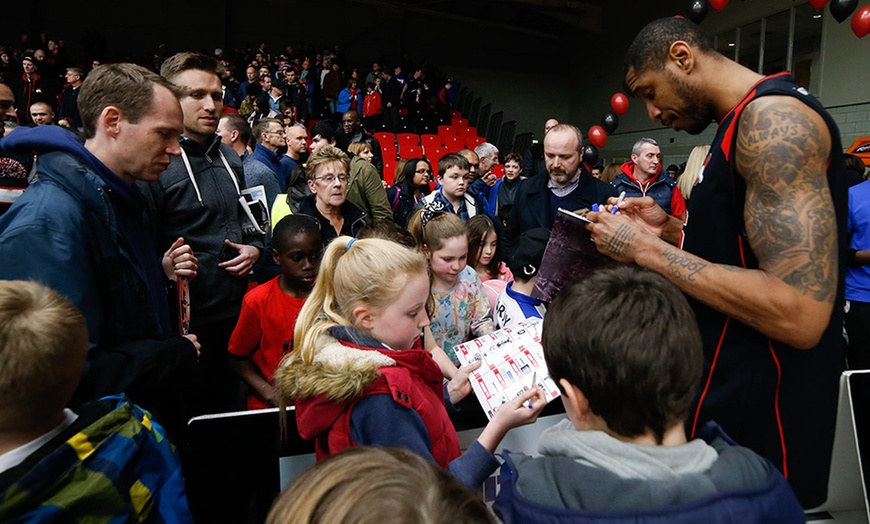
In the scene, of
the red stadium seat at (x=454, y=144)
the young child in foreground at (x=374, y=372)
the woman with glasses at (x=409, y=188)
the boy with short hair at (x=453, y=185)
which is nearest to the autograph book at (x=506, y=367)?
the young child in foreground at (x=374, y=372)

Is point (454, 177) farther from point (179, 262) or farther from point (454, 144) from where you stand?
point (454, 144)

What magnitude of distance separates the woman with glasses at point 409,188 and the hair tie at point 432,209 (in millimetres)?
813

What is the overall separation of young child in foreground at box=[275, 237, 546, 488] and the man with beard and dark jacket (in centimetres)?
114

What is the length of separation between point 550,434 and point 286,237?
6.42 feet

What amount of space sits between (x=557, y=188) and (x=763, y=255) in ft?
8.78

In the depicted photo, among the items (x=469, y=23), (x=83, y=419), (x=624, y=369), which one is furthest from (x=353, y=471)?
(x=469, y=23)

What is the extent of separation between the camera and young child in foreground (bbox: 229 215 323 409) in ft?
8.62

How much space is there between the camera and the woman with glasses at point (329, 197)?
3.72 m

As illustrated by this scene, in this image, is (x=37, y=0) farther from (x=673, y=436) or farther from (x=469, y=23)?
(x=673, y=436)

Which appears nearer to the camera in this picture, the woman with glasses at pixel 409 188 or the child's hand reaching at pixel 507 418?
the child's hand reaching at pixel 507 418

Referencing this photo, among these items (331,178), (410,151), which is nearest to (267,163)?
(331,178)

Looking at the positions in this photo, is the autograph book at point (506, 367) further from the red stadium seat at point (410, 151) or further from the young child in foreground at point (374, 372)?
the red stadium seat at point (410, 151)

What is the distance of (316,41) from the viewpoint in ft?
62.3

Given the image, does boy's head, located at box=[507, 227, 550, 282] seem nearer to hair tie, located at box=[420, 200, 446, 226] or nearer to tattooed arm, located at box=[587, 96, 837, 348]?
tattooed arm, located at box=[587, 96, 837, 348]
